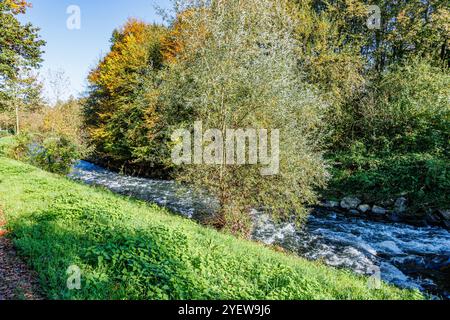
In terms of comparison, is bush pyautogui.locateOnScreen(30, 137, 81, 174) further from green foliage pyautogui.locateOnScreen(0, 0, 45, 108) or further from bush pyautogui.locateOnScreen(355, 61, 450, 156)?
bush pyautogui.locateOnScreen(355, 61, 450, 156)

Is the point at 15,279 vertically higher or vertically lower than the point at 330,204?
higher

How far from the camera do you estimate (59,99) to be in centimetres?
2292

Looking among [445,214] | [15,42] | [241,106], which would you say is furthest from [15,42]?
[445,214]

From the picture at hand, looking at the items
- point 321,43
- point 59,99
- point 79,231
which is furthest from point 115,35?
point 79,231

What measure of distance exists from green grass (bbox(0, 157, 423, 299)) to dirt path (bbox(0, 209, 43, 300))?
0.45 feet

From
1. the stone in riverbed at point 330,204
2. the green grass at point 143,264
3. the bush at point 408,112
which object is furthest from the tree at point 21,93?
the bush at point 408,112

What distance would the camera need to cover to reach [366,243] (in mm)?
11070

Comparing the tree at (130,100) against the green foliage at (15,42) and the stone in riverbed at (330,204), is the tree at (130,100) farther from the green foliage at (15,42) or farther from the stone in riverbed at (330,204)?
the stone in riverbed at (330,204)

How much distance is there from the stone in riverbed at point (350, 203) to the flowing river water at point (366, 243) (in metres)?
1.04

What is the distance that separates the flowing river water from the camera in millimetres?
8695

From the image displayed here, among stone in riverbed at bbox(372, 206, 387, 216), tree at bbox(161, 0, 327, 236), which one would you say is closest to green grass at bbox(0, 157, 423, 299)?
tree at bbox(161, 0, 327, 236)

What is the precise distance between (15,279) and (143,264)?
2.03 metres

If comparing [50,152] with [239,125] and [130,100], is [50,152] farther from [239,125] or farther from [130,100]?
[239,125]
